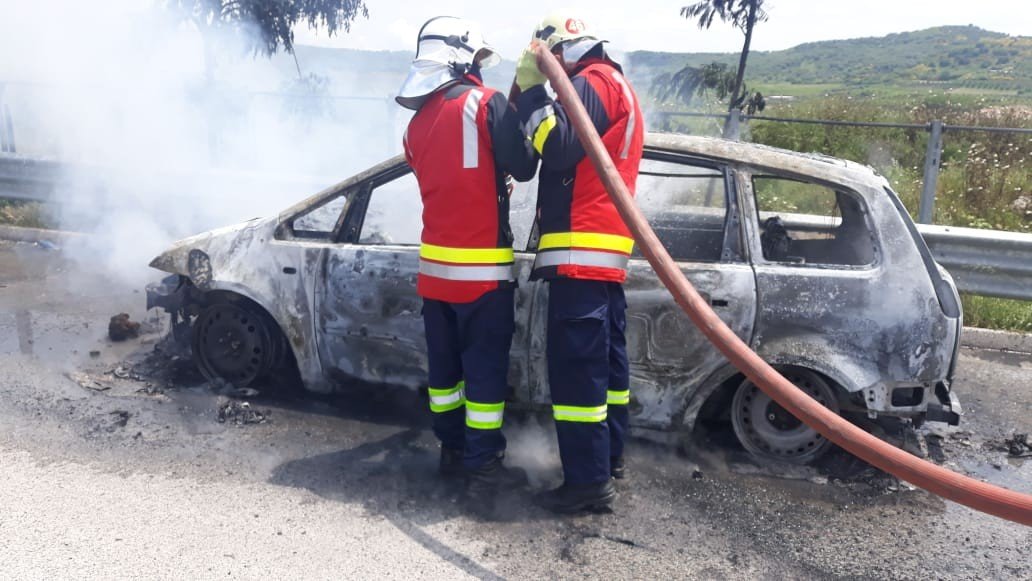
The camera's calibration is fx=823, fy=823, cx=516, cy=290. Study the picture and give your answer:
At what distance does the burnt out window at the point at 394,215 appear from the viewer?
180 inches

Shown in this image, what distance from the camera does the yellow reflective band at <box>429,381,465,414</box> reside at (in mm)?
3965

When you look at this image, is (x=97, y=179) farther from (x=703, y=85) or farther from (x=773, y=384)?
(x=773, y=384)

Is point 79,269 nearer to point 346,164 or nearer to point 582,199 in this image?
point 346,164

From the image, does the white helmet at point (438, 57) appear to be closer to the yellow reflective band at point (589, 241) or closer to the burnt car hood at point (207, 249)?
the yellow reflective band at point (589, 241)

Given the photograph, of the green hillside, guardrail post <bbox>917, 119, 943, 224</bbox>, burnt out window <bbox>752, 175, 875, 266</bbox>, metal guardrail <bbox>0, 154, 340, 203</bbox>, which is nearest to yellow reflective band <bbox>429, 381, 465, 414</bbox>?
burnt out window <bbox>752, 175, 875, 266</bbox>

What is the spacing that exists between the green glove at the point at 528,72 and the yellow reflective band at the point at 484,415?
1.44m

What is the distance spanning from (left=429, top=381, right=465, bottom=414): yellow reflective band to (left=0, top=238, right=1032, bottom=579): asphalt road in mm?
340

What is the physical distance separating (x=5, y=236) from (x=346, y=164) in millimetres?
3856

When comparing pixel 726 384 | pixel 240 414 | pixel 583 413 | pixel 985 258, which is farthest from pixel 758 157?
pixel 240 414

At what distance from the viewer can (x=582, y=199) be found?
349 cm

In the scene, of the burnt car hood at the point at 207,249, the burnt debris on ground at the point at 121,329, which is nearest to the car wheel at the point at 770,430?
the burnt car hood at the point at 207,249

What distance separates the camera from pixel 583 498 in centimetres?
365

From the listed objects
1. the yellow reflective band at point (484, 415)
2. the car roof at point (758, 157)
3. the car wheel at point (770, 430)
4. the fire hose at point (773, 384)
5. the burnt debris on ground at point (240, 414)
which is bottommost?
the burnt debris on ground at point (240, 414)

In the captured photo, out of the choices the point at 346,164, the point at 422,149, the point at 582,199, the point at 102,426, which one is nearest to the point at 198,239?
the point at 102,426
